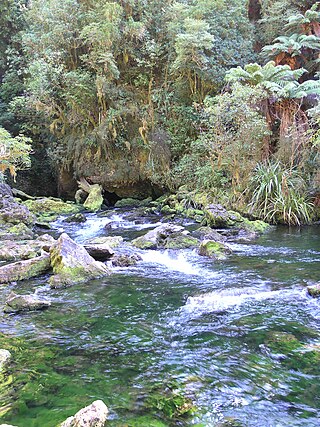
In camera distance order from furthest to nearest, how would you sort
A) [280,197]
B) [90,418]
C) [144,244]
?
[280,197], [144,244], [90,418]

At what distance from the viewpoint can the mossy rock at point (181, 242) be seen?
8.53 metres

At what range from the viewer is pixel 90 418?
237cm

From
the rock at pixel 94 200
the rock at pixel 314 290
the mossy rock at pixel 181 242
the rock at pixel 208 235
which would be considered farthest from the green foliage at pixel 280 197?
the rock at pixel 94 200

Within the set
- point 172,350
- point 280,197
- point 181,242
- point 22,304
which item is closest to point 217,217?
point 280,197

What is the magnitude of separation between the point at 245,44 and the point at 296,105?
572 centimetres

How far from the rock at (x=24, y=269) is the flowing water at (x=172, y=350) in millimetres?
351

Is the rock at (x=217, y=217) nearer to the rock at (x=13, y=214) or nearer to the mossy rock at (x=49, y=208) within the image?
the rock at (x=13, y=214)

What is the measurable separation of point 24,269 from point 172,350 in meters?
3.84

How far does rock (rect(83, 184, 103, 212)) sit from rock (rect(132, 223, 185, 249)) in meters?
7.68

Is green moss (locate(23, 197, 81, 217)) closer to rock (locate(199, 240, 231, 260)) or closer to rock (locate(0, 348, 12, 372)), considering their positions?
rock (locate(199, 240, 231, 260))

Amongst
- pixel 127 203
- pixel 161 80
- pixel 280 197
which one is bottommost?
pixel 127 203

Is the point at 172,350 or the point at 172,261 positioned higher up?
the point at 172,350

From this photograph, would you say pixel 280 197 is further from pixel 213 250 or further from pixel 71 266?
pixel 71 266

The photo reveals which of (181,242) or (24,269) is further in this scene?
(181,242)
